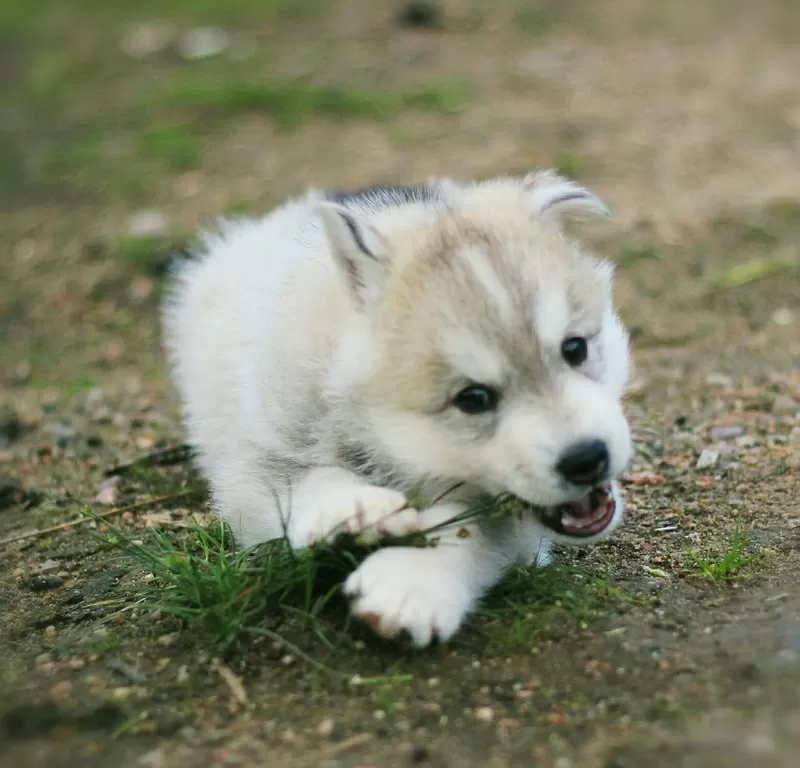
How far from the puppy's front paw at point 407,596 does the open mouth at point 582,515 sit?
34 cm

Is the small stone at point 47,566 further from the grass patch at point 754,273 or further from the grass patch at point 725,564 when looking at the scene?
the grass patch at point 754,273

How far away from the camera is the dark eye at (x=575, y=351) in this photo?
3.16m

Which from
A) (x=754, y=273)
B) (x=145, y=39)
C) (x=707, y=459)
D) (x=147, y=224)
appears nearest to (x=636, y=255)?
(x=754, y=273)

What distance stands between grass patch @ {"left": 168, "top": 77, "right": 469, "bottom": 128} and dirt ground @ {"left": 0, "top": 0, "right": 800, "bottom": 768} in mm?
38

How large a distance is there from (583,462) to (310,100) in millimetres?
7834

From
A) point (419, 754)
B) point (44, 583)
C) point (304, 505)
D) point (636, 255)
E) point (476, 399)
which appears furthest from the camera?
point (636, 255)

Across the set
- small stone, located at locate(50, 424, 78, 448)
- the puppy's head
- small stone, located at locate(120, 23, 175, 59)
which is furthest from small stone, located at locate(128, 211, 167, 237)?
small stone, located at locate(120, 23, 175, 59)

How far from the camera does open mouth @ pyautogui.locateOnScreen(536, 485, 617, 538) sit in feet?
Result: 10.4

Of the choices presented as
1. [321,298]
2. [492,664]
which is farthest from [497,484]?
[321,298]

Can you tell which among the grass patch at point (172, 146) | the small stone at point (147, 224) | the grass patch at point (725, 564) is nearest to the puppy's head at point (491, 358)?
the grass patch at point (725, 564)

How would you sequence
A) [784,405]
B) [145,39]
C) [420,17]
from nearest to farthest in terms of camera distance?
[784,405]
[420,17]
[145,39]

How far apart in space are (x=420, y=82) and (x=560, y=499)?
8.25 metres

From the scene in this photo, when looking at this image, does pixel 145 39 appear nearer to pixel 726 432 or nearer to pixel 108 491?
pixel 108 491

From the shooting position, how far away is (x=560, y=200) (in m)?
3.39
